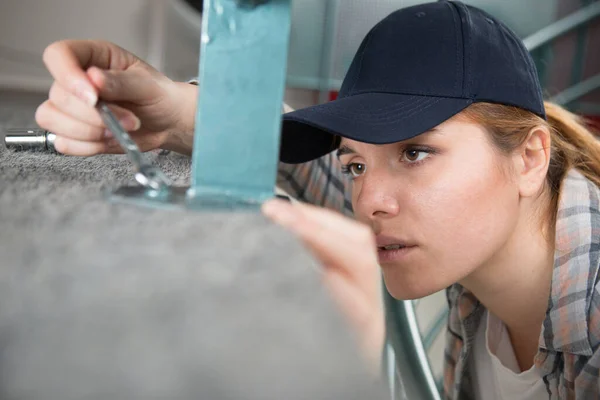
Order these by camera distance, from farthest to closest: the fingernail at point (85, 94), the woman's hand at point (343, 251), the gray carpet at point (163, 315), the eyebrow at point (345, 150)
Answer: the eyebrow at point (345, 150)
the fingernail at point (85, 94)
the woman's hand at point (343, 251)
the gray carpet at point (163, 315)

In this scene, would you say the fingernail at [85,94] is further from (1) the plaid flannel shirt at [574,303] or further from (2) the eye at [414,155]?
(1) the plaid flannel shirt at [574,303]

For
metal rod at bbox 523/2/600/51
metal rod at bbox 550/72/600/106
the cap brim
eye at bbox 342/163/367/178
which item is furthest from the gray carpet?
metal rod at bbox 550/72/600/106

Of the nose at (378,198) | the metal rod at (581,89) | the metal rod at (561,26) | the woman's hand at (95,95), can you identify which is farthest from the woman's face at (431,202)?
the metal rod at (581,89)

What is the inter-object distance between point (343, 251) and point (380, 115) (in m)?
0.37

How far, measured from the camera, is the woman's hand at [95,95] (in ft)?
1.51

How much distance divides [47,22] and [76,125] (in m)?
1.26

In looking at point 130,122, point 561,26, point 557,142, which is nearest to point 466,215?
point 557,142

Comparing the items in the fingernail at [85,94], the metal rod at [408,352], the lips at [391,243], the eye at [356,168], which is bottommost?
the metal rod at [408,352]

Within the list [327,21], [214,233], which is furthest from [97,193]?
[327,21]

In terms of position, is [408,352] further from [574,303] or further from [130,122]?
[130,122]

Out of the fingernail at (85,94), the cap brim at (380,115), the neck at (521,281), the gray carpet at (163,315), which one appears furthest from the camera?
the neck at (521,281)

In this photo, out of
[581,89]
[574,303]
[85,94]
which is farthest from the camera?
[581,89]

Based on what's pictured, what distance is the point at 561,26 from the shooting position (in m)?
1.74

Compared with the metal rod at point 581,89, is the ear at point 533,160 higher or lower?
higher
